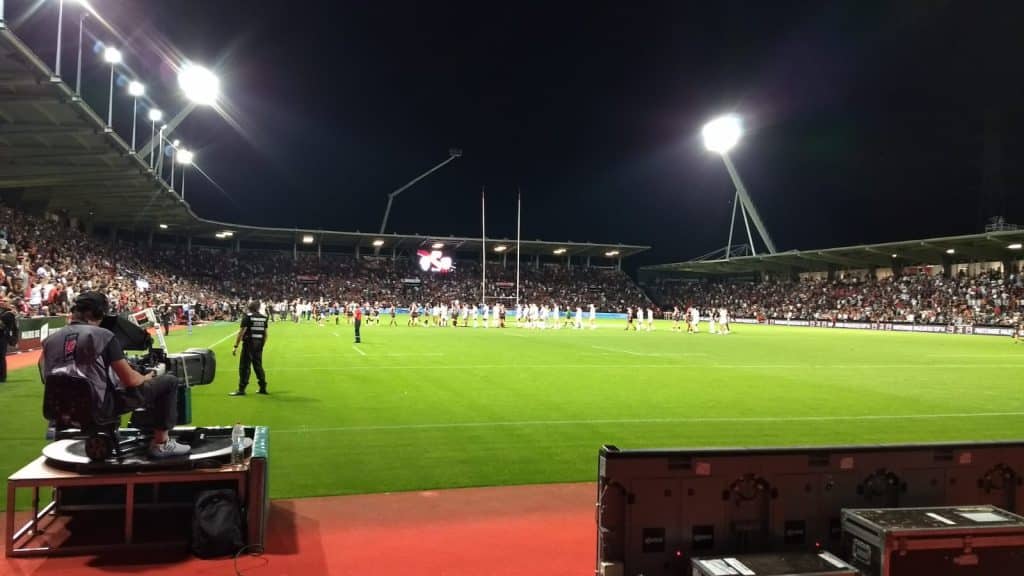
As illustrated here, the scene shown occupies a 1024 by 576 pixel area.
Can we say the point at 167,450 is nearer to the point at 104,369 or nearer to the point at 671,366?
the point at 104,369

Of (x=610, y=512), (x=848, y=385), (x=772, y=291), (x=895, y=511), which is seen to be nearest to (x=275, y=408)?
(x=610, y=512)

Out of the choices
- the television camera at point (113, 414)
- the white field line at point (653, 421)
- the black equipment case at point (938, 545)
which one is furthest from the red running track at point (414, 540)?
the white field line at point (653, 421)

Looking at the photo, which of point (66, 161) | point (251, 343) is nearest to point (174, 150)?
point (66, 161)

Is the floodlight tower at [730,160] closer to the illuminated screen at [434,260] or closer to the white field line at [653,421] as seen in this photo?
the illuminated screen at [434,260]

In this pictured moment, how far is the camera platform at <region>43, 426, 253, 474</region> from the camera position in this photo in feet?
16.0

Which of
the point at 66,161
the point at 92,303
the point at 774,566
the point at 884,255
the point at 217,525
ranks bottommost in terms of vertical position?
the point at 217,525

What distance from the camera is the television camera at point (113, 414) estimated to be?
4684mm

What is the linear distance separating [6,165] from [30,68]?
14.2m

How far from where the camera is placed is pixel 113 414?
4.91 meters

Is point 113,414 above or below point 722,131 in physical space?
below

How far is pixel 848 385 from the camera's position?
1570 centimetres

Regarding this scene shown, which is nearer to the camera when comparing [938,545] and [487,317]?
[938,545]

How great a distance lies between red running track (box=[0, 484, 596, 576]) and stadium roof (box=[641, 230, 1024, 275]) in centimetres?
5292

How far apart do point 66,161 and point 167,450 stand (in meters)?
32.6
